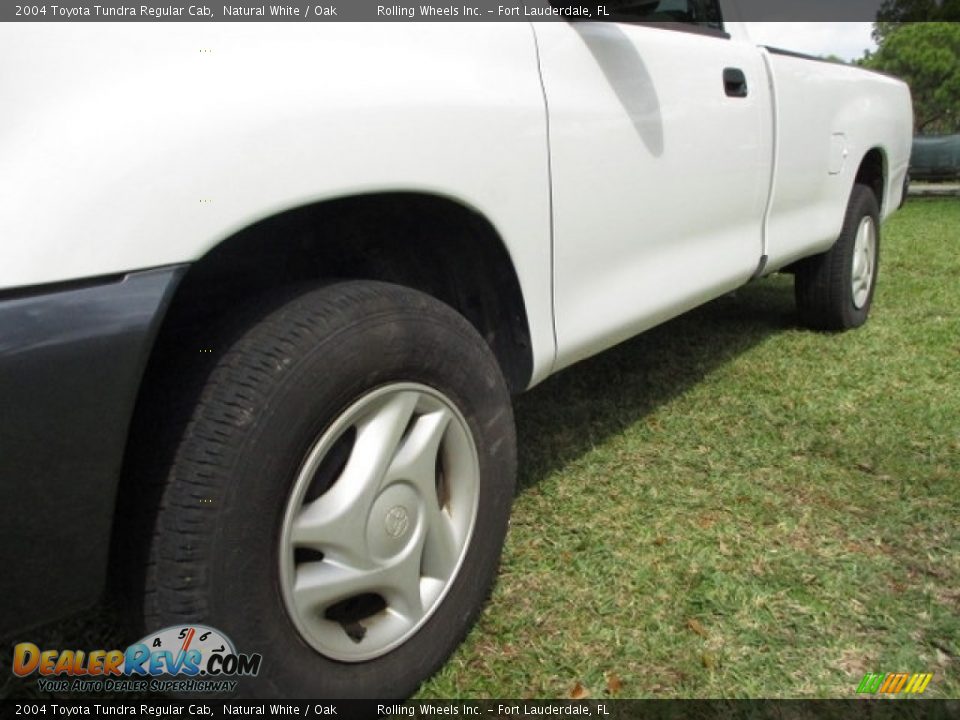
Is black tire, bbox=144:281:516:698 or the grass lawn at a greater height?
black tire, bbox=144:281:516:698

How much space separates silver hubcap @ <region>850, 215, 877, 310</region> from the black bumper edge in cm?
364

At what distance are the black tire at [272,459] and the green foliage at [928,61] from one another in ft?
95.5

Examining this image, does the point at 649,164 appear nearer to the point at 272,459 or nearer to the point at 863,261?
the point at 272,459

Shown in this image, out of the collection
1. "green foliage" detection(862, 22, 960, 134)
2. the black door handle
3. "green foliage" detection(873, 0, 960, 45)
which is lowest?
"green foliage" detection(862, 22, 960, 134)

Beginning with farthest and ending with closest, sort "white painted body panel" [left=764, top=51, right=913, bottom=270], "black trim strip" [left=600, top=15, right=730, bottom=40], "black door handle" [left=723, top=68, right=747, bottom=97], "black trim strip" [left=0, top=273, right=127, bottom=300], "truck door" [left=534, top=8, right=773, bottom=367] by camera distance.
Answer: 1. "white painted body panel" [left=764, top=51, right=913, bottom=270]
2. "black door handle" [left=723, top=68, right=747, bottom=97]
3. "black trim strip" [left=600, top=15, right=730, bottom=40]
4. "truck door" [left=534, top=8, right=773, bottom=367]
5. "black trim strip" [left=0, top=273, right=127, bottom=300]

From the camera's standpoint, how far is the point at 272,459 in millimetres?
1263

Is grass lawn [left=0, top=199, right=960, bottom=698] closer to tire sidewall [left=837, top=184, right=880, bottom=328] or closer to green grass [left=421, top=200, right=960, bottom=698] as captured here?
green grass [left=421, top=200, right=960, bottom=698]

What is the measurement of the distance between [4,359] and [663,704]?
1.35 meters

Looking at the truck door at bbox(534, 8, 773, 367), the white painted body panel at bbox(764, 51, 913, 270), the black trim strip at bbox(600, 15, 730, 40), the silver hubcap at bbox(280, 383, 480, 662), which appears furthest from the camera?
the white painted body panel at bbox(764, 51, 913, 270)

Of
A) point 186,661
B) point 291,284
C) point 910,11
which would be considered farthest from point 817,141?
point 910,11

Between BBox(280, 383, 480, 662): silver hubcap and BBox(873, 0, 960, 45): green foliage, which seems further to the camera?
BBox(873, 0, 960, 45): green foliage

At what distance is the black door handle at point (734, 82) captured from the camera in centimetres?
253

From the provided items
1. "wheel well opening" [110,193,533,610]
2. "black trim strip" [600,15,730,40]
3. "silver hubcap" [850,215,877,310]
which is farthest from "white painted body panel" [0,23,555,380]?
"silver hubcap" [850,215,877,310]

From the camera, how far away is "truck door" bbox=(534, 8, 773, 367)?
1874 millimetres
